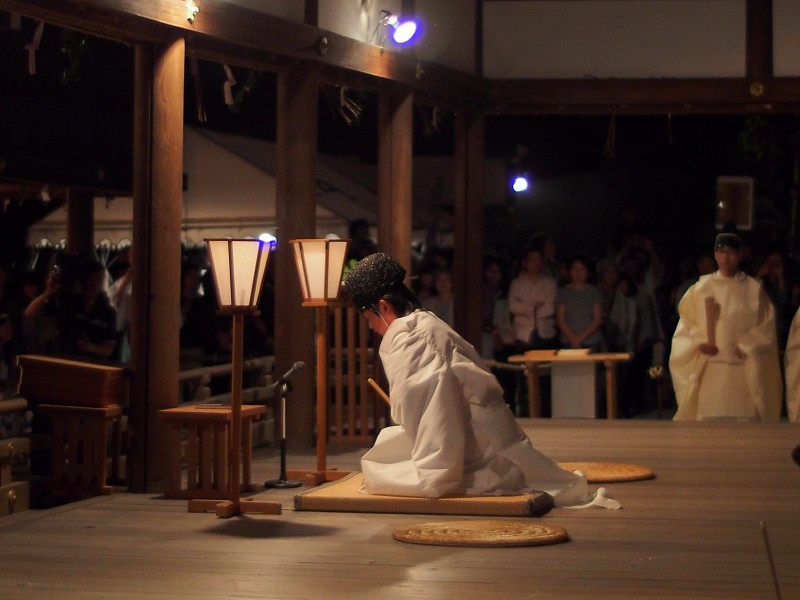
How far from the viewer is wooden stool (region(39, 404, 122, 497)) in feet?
22.0

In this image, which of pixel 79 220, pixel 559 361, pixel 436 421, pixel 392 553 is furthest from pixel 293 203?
pixel 79 220

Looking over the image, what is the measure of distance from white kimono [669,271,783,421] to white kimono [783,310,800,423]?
0.09 meters

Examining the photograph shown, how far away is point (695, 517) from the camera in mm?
5621

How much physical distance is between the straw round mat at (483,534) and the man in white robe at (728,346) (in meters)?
4.40

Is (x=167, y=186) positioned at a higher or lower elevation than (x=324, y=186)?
lower

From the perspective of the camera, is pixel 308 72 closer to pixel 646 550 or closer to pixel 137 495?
pixel 137 495

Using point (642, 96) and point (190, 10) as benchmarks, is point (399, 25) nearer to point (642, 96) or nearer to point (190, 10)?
point (642, 96)

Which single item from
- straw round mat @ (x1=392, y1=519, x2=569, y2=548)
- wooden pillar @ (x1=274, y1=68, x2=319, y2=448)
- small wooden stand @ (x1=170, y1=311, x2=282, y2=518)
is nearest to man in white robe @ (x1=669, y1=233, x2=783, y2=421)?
wooden pillar @ (x1=274, y1=68, x2=319, y2=448)

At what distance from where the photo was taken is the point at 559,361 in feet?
31.4

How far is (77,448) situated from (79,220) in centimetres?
547

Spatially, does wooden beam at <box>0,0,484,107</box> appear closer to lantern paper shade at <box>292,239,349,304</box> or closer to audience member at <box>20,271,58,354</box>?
lantern paper shade at <box>292,239,349,304</box>

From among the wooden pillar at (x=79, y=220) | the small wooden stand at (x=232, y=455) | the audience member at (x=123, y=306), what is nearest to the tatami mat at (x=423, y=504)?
the small wooden stand at (x=232, y=455)

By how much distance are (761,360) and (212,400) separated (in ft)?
13.0

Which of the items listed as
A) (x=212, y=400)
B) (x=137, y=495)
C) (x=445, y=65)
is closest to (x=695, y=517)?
(x=137, y=495)
